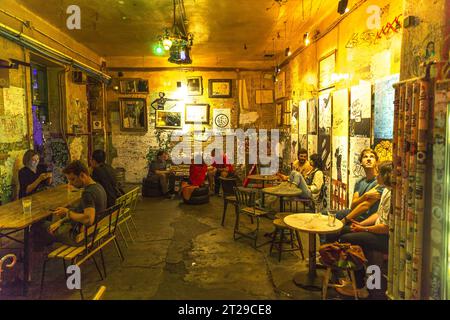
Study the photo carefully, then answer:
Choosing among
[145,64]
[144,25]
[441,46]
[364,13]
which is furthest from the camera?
[145,64]

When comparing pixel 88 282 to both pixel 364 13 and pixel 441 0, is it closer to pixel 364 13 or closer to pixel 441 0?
pixel 441 0

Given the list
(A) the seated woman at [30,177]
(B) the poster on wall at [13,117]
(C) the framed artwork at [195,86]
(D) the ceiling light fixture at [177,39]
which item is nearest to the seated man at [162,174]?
(C) the framed artwork at [195,86]

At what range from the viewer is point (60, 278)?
4.05m

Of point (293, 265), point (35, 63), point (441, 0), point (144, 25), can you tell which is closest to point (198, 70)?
point (144, 25)

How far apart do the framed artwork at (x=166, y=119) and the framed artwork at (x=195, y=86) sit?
0.81 metres

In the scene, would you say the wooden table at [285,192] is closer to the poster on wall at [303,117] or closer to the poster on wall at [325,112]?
the poster on wall at [325,112]

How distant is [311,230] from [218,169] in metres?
6.07

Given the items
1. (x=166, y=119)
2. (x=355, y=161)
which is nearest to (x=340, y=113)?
(x=355, y=161)

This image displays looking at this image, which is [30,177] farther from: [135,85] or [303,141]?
[135,85]

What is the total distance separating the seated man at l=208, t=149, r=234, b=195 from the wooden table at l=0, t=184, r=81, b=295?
4.42 metres

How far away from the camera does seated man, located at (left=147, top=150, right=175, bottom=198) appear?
888 centimetres

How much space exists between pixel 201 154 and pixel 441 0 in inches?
336

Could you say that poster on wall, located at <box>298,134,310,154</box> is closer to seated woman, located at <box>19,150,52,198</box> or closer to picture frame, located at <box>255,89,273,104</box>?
picture frame, located at <box>255,89,273,104</box>
